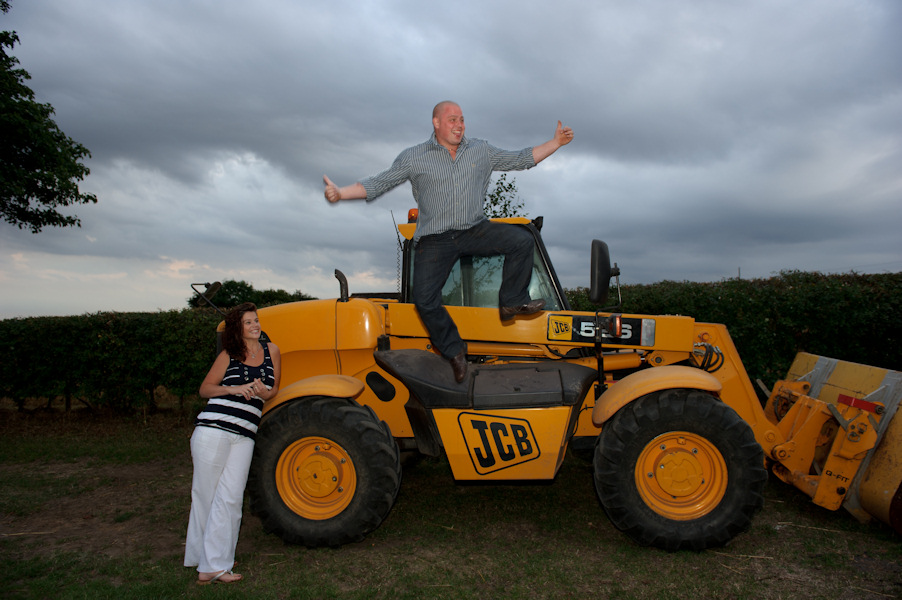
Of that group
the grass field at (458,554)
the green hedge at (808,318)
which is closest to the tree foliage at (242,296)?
the grass field at (458,554)

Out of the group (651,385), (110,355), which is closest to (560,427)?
(651,385)

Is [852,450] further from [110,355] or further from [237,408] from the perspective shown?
[110,355]

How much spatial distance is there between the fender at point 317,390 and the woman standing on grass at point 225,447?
183 millimetres

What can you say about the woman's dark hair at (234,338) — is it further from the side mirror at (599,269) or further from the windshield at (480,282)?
the side mirror at (599,269)

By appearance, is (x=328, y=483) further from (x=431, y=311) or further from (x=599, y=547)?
(x=599, y=547)

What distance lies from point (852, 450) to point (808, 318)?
364 centimetres

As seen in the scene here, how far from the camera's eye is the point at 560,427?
4117mm

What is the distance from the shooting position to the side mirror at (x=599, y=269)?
3768 millimetres

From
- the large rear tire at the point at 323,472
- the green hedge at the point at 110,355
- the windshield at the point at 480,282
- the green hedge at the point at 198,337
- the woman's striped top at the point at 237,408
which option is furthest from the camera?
the green hedge at the point at 110,355

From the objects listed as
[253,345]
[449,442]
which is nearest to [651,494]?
[449,442]

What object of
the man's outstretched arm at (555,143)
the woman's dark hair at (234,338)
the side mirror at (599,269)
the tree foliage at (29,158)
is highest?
the tree foliage at (29,158)

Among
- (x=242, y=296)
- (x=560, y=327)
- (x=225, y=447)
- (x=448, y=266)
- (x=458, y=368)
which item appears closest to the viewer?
(x=225, y=447)

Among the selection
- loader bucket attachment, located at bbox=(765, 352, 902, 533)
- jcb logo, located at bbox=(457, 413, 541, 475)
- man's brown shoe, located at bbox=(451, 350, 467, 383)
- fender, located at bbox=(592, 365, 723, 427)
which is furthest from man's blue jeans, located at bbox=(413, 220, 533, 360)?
loader bucket attachment, located at bbox=(765, 352, 902, 533)

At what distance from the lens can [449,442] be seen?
4.21m
